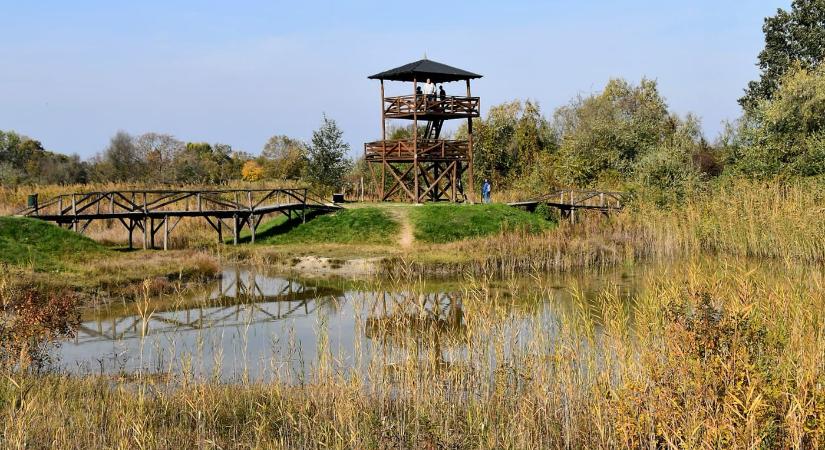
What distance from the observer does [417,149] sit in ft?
115

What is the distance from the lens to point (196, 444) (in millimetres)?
7379

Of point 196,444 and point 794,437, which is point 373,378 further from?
point 794,437

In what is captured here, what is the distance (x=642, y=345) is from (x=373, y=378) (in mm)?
2872

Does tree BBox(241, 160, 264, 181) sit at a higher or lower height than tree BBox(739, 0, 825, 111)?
lower

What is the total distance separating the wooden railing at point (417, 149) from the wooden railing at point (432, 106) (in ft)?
4.39

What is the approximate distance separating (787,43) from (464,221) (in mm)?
33796

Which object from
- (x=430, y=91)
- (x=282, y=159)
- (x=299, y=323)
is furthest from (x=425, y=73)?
(x=282, y=159)

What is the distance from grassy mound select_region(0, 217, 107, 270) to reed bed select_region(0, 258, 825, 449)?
485 inches

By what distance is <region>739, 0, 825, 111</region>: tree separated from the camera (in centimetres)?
4938

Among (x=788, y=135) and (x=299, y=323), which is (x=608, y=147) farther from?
(x=299, y=323)

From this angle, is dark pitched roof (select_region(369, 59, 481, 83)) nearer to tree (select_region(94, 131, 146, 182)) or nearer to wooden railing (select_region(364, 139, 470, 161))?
wooden railing (select_region(364, 139, 470, 161))

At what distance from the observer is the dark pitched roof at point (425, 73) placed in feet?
113

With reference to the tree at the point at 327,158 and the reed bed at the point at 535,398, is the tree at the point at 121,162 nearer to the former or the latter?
the tree at the point at 327,158

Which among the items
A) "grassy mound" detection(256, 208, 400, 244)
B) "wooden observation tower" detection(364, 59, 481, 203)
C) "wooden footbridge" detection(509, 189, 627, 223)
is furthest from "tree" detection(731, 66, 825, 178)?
"grassy mound" detection(256, 208, 400, 244)
